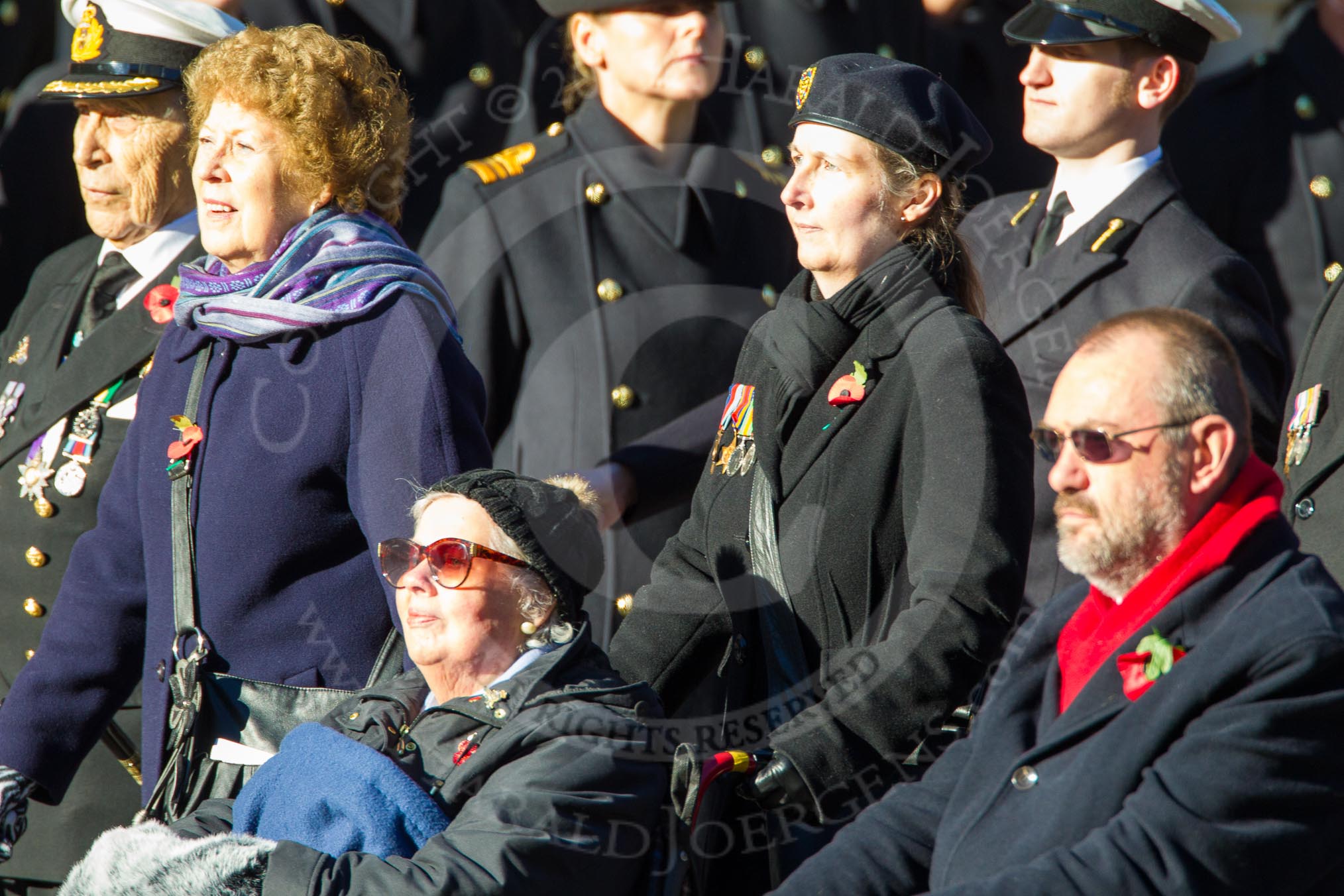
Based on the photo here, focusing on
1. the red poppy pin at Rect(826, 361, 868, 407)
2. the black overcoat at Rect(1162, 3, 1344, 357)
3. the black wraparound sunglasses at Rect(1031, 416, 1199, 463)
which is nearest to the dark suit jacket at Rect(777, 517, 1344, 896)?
the black wraparound sunglasses at Rect(1031, 416, 1199, 463)

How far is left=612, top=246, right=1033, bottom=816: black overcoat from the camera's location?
2.87 meters

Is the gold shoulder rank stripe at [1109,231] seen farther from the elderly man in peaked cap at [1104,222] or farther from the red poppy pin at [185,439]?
the red poppy pin at [185,439]

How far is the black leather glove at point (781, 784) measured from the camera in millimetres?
2836

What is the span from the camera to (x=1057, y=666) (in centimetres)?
264

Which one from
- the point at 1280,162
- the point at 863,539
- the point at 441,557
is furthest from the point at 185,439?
the point at 1280,162

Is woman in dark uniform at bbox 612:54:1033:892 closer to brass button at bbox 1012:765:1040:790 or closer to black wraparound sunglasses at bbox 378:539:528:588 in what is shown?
brass button at bbox 1012:765:1040:790

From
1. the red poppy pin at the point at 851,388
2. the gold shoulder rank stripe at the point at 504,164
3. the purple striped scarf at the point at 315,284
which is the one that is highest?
the purple striped scarf at the point at 315,284

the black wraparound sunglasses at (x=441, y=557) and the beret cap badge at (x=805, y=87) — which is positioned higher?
the beret cap badge at (x=805, y=87)

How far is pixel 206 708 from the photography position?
10.8 feet

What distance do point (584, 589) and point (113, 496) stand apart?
110 cm

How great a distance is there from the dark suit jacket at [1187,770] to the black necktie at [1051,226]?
1.85 m

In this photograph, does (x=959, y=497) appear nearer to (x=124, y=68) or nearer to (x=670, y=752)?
(x=670, y=752)

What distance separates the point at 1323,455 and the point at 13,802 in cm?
261

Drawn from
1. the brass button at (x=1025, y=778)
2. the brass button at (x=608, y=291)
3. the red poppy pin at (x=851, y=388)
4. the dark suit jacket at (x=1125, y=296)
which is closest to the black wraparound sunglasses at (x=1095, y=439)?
the brass button at (x=1025, y=778)
